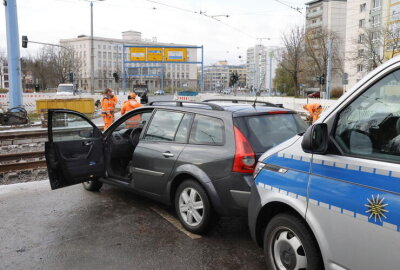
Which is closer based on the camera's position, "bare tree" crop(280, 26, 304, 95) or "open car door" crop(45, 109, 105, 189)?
"open car door" crop(45, 109, 105, 189)

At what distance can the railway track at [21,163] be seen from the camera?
26.4 feet

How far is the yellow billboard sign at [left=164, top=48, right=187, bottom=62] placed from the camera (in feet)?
142

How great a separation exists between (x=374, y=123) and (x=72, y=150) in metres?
3.97

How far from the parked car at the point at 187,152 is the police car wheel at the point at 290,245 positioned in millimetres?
743

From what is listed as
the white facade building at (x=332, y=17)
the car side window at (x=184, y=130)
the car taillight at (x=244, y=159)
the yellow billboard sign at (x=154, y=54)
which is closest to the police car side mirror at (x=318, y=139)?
the car taillight at (x=244, y=159)

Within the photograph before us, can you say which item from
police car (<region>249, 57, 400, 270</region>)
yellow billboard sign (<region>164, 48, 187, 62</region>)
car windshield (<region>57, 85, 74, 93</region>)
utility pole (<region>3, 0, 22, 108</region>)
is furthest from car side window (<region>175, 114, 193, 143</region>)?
car windshield (<region>57, 85, 74, 93</region>)

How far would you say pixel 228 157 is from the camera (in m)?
4.16

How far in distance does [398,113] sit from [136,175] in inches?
143

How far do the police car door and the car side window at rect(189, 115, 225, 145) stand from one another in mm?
1665

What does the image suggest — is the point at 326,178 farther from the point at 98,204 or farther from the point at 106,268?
the point at 98,204

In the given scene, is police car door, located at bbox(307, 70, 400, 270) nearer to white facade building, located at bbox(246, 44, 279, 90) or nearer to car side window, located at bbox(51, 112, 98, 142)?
car side window, located at bbox(51, 112, 98, 142)

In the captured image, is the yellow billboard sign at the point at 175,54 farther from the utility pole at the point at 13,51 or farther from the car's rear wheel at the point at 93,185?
the car's rear wheel at the point at 93,185

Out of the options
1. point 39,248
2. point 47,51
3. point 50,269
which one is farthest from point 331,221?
point 47,51

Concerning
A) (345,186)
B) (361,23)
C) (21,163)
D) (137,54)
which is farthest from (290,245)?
(361,23)
